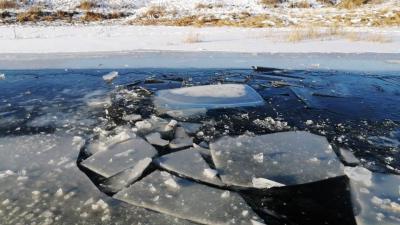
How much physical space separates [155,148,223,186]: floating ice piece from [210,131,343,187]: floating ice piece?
0.07 m

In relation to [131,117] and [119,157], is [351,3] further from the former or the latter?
[119,157]

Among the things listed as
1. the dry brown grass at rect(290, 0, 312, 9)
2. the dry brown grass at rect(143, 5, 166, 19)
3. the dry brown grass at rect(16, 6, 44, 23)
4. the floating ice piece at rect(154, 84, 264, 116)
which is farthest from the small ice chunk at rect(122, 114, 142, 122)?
the dry brown grass at rect(290, 0, 312, 9)

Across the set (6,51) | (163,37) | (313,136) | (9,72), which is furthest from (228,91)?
(163,37)

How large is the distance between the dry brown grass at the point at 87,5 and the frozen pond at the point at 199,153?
11.7m

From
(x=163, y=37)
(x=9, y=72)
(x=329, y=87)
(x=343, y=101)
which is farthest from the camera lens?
(x=163, y=37)

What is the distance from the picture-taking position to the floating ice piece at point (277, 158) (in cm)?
234

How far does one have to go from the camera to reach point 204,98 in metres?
3.74

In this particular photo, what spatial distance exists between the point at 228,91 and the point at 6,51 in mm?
3949

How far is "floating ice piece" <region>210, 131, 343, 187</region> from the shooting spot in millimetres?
2336

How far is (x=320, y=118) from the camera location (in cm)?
336

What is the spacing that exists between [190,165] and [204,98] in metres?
1.36

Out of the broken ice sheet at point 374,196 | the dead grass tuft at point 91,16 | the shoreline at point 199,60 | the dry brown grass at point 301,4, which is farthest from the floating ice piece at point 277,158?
the dry brown grass at point 301,4

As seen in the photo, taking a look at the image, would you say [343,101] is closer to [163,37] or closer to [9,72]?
[9,72]

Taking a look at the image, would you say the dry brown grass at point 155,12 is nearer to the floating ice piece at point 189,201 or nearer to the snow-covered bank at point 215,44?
the snow-covered bank at point 215,44
